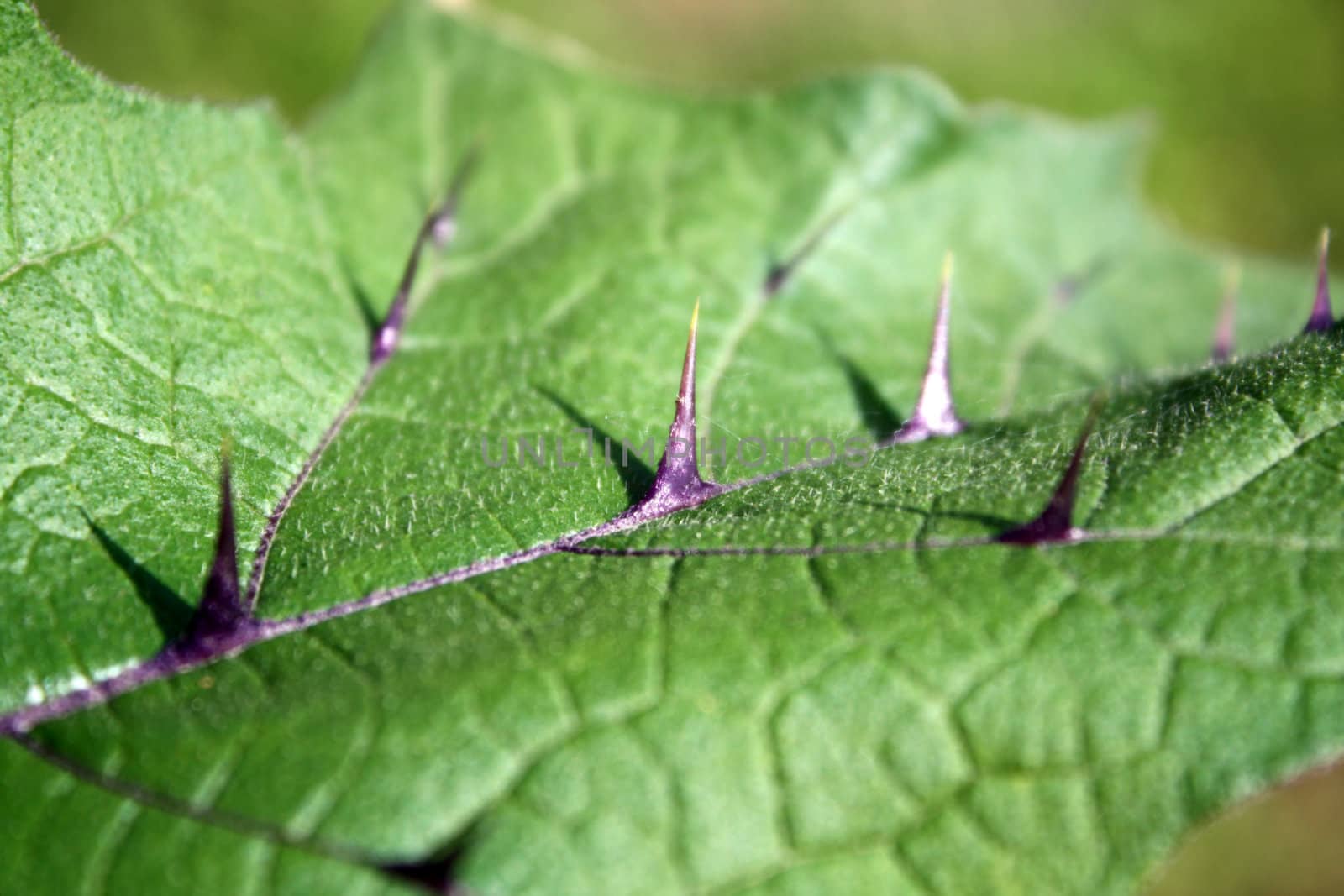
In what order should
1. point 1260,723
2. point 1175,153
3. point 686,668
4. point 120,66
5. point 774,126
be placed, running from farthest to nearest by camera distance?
point 1175,153 < point 120,66 < point 774,126 < point 686,668 < point 1260,723

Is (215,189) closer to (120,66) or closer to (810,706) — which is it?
(810,706)

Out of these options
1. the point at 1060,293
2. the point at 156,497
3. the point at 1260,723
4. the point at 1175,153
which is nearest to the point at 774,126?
the point at 1060,293

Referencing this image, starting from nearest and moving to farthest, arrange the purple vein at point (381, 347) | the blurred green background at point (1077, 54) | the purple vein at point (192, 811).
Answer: the purple vein at point (192, 811)
the purple vein at point (381, 347)
the blurred green background at point (1077, 54)

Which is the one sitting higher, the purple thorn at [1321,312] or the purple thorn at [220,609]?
the purple thorn at [1321,312]

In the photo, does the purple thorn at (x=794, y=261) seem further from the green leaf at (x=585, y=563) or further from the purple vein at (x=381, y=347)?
the purple vein at (x=381, y=347)

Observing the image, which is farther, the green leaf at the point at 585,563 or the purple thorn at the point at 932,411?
the purple thorn at the point at 932,411

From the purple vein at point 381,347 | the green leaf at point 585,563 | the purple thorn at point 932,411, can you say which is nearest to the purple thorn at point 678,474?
the green leaf at point 585,563
